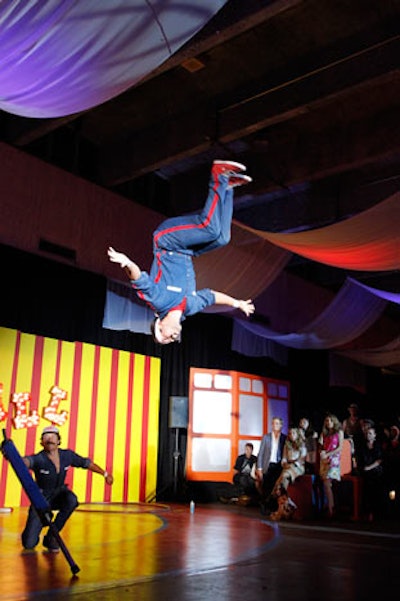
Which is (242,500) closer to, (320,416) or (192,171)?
(320,416)

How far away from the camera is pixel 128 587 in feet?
11.1

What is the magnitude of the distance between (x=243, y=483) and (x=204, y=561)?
5.39 m

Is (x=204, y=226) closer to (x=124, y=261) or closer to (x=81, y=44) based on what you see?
(x=124, y=261)

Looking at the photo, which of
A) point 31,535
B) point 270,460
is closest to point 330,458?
point 270,460

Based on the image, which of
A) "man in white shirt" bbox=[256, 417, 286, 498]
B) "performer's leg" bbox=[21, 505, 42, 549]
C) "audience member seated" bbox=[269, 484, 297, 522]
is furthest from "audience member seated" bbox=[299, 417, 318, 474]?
"performer's leg" bbox=[21, 505, 42, 549]

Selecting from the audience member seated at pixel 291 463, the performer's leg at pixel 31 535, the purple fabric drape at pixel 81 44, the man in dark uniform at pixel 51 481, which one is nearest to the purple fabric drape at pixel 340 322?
the audience member seated at pixel 291 463

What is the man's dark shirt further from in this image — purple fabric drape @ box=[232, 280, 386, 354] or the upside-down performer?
purple fabric drape @ box=[232, 280, 386, 354]

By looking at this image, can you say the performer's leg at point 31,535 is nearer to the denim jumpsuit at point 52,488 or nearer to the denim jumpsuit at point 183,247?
the denim jumpsuit at point 52,488

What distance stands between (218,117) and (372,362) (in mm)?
5924

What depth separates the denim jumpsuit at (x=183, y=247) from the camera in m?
3.25

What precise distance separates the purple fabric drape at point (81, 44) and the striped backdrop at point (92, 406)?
5.00 metres

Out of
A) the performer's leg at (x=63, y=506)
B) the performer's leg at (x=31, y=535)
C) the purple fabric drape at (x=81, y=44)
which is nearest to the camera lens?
the purple fabric drape at (x=81, y=44)

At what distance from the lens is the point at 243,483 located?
375 inches

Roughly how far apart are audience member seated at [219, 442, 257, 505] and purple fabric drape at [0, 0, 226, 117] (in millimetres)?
7140
